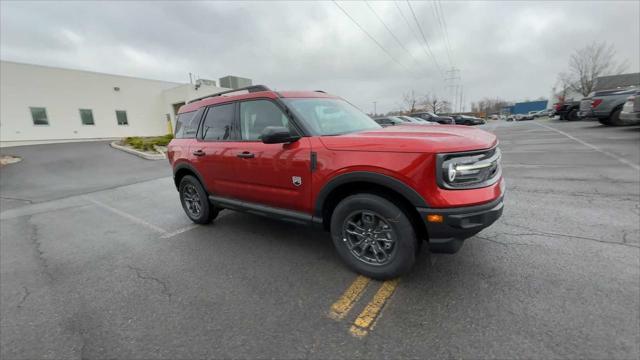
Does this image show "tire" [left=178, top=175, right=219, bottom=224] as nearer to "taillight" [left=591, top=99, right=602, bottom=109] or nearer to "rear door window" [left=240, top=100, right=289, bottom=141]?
"rear door window" [left=240, top=100, right=289, bottom=141]

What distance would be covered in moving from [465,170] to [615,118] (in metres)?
16.4

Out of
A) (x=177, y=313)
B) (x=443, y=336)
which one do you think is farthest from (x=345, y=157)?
(x=177, y=313)

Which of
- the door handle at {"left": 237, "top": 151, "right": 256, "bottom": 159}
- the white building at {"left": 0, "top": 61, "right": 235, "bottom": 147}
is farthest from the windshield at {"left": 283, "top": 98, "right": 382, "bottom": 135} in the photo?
the white building at {"left": 0, "top": 61, "right": 235, "bottom": 147}

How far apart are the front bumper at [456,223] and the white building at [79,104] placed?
89.2 feet

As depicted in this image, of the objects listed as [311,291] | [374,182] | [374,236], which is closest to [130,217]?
[311,291]

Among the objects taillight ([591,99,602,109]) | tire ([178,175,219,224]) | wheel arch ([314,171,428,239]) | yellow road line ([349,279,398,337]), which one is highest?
taillight ([591,99,602,109])

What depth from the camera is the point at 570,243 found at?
3.05 metres

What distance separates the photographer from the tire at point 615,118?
12242 millimetres

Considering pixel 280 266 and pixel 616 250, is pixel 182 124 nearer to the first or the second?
pixel 280 266

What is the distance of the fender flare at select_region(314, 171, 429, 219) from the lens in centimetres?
220

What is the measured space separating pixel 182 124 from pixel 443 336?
179 inches

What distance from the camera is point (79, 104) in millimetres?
21547

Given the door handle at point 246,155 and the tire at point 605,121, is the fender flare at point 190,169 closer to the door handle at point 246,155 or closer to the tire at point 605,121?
the door handle at point 246,155

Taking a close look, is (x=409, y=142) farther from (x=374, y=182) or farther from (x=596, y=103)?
(x=596, y=103)
